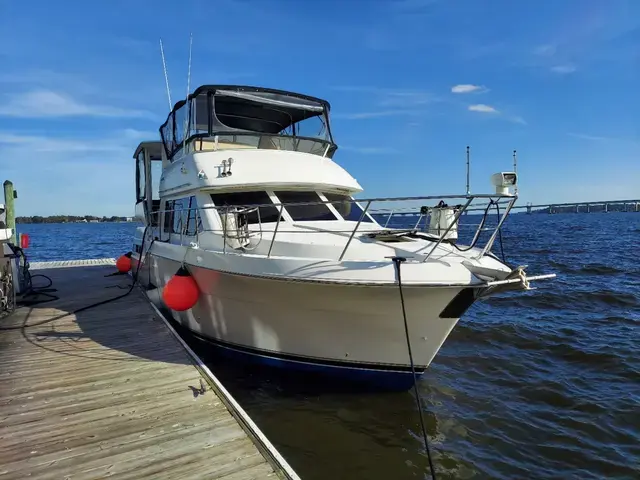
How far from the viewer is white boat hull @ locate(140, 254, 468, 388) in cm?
475

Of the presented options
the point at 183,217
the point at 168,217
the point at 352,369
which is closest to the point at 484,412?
the point at 352,369

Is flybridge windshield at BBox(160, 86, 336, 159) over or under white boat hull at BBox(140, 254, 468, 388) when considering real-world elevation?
over

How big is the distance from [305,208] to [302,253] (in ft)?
5.18

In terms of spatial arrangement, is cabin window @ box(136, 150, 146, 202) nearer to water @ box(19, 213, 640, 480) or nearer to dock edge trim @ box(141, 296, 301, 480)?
water @ box(19, 213, 640, 480)

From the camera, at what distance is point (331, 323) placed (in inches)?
200

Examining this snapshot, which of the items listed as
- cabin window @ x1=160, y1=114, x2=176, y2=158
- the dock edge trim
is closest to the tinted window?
the dock edge trim

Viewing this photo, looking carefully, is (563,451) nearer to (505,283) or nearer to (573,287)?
(505,283)

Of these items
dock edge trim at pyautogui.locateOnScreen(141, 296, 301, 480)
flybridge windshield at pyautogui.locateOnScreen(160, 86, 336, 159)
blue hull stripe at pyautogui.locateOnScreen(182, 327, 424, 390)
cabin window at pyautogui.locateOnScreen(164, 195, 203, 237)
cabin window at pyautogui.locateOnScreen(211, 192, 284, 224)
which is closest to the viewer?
dock edge trim at pyautogui.locateOnScreen(141, 296, 301, 480)

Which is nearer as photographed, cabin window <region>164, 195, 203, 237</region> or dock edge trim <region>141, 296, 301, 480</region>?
dock edge trim <region>141, 296, 301, 480</region>

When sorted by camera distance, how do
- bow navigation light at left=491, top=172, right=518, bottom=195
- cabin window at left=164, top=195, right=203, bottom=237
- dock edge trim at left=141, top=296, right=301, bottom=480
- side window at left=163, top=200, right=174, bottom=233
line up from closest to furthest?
dock edge trim at left=141, top=296, right=301, bottom=480 → bow navigation light at left=491, top=172, right=518, bottom=195 → cabin window at left=164, top=195, right=203, bottom=237 → side window at left=163, top=200, right=174, bottom=233

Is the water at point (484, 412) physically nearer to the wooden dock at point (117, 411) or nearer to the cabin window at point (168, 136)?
the wooden dock at point (117, 411)

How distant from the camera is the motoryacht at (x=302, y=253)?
462 cm

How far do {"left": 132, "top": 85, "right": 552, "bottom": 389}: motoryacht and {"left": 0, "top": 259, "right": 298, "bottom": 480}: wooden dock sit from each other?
40.9 inches

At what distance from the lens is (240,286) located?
542 cm
